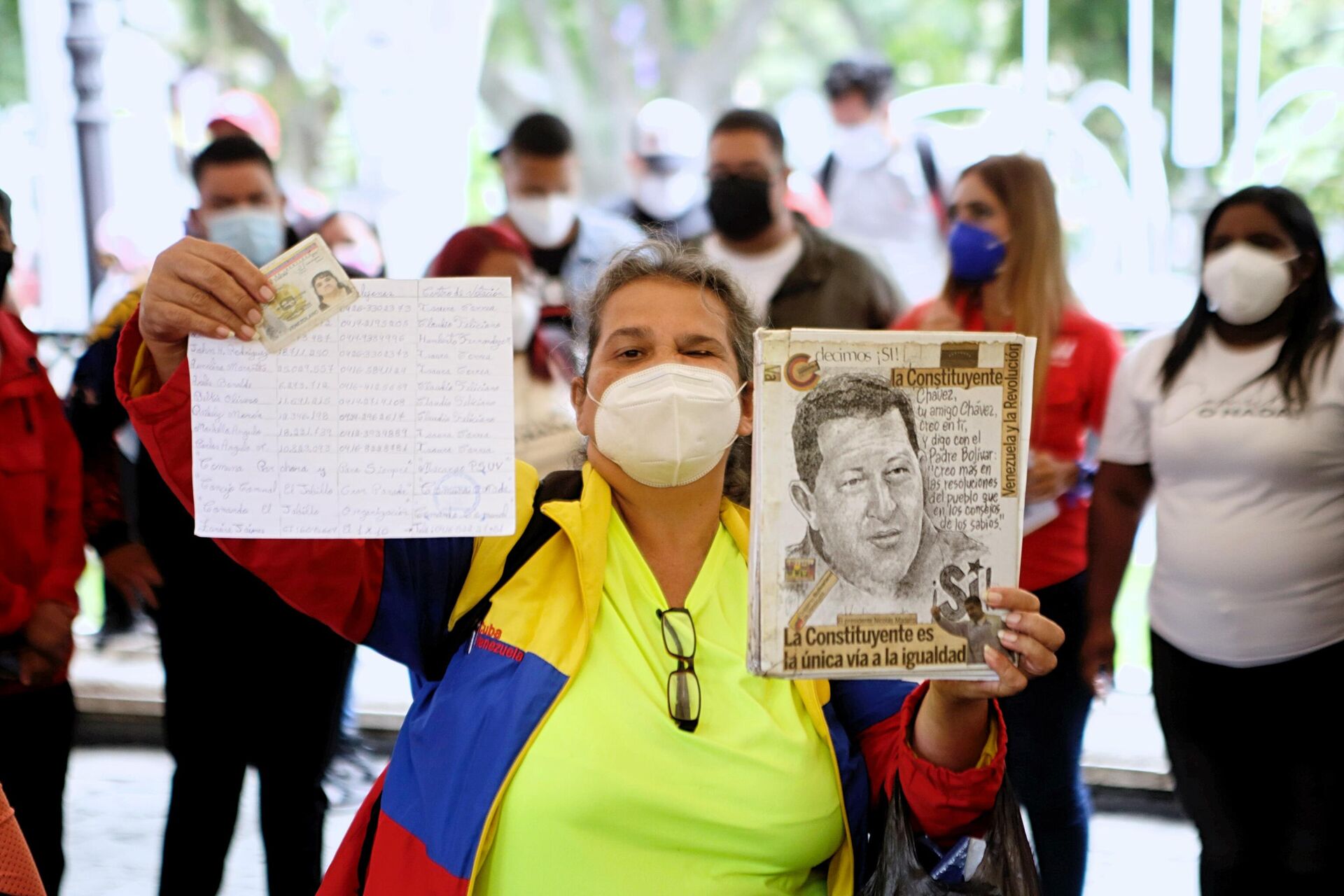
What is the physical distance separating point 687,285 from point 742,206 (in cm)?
218

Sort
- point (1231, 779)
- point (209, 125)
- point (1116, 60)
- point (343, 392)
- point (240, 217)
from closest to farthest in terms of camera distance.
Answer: point (343, 392) < point (1231, 779) < point (240, 217) < point (209, 125) < point (1116, 60)

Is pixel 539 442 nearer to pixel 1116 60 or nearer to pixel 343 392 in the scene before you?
pixel 343 392

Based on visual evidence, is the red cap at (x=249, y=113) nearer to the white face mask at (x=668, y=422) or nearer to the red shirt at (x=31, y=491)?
the red shirt at (x=31, y=491)

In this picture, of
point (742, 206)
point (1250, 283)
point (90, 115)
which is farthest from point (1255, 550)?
point (90, 115)

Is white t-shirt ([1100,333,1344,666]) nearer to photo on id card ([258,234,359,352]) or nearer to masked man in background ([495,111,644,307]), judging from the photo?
photo on id card ([258,234,359,352])

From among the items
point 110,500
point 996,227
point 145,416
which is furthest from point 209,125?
point 145,416

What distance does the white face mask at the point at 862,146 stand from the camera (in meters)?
5.42

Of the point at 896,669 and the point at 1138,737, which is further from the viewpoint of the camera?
the point at 1138,737

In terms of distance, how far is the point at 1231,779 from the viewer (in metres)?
2.74

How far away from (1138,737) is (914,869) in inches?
122

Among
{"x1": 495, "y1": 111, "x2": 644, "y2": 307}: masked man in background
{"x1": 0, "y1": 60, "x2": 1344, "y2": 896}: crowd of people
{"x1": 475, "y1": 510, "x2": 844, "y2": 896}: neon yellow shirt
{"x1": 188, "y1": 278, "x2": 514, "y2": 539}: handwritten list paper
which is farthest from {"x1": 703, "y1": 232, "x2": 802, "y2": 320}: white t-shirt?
{"x1": 188, "y1": 278, "x2": 514, "y2": 539}: handwritten list paper

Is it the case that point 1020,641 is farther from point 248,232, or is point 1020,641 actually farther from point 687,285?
point 248,232

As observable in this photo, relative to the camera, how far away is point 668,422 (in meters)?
1.70

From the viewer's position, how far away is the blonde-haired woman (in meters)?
3.04
